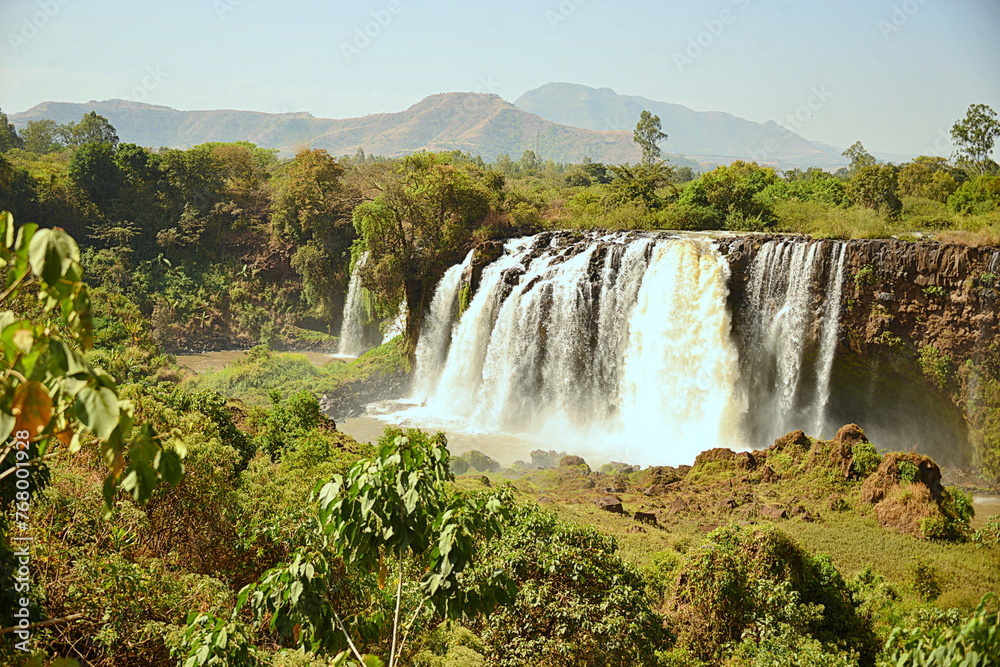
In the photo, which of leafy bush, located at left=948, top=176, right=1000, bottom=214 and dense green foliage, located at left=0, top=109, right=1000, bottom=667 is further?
leafy bush, located at left=948, top=176, right=1000, bottom=214

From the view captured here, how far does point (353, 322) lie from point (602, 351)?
1246 centimetres

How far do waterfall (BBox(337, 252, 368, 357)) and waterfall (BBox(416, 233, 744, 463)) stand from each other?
21.4 feet

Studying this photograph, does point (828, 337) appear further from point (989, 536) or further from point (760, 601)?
point (760, 601)

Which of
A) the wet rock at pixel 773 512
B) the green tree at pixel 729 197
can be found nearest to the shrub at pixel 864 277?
the green tree at pixel 729 197

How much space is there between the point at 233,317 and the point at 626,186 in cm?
1824

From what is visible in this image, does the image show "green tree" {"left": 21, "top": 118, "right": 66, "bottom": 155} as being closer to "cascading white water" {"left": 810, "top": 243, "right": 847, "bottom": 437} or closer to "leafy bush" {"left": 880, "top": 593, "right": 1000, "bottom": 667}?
"cascading white water" {"left": 810, "top": 243, "right": 847, "bottom": 437}

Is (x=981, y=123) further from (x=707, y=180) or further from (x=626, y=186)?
(x=626, y=186)

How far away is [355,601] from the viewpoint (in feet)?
18.2

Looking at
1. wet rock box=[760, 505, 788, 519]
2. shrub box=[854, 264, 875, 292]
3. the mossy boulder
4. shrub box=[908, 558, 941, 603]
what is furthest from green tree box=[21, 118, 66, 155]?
shrub box=[908, 558, 941, 603]

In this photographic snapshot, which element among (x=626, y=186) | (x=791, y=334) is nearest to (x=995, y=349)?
(x=791, y=334)

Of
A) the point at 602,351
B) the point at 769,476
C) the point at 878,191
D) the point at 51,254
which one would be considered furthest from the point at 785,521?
the point at 878,191

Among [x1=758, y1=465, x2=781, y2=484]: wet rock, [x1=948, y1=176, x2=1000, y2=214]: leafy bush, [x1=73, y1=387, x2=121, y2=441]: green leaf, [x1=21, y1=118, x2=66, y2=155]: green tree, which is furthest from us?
[x1=21, y1=118, x2=66, y2=155]: green tree

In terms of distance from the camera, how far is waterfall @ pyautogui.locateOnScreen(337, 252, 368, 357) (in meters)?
27.1

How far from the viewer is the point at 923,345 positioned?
16.1m
